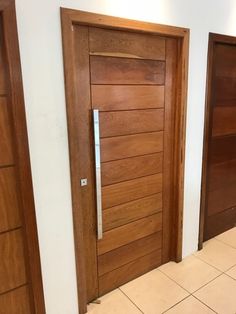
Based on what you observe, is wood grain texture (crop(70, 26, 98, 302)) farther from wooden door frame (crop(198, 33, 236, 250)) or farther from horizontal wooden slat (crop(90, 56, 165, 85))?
wooden door frame (crop(198, 33, 236, 250))

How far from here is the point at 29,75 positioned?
1.32m

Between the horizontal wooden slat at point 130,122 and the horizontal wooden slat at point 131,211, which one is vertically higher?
the horizontal wooden slat at point 130,122

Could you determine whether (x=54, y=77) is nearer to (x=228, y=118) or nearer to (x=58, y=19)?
(x=58, y=19)

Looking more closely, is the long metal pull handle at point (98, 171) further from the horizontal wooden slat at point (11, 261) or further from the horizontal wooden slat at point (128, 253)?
the horizontal wooden slat at point (11, 261)

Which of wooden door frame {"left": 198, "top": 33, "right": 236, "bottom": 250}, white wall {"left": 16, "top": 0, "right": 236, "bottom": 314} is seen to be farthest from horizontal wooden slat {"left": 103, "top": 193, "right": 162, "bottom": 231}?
wooden door frame {"left": 198, "top": 33, "right": 236, "bottom": 250}

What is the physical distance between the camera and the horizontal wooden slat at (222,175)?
251 cm

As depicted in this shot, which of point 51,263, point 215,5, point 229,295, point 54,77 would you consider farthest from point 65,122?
point 229,295

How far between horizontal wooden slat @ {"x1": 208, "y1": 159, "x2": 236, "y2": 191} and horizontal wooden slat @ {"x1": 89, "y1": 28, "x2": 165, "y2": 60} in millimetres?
1248

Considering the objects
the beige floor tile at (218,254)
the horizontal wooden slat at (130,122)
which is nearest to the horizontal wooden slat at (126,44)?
the horizontal wooden slat at (130,122)

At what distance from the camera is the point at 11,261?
1.44 meters

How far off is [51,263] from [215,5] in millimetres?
2268

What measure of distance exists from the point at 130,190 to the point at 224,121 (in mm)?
1216

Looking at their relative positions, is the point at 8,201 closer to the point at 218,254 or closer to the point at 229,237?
the point at 218,254

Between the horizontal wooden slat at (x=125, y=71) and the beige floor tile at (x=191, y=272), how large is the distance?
5.26ft
